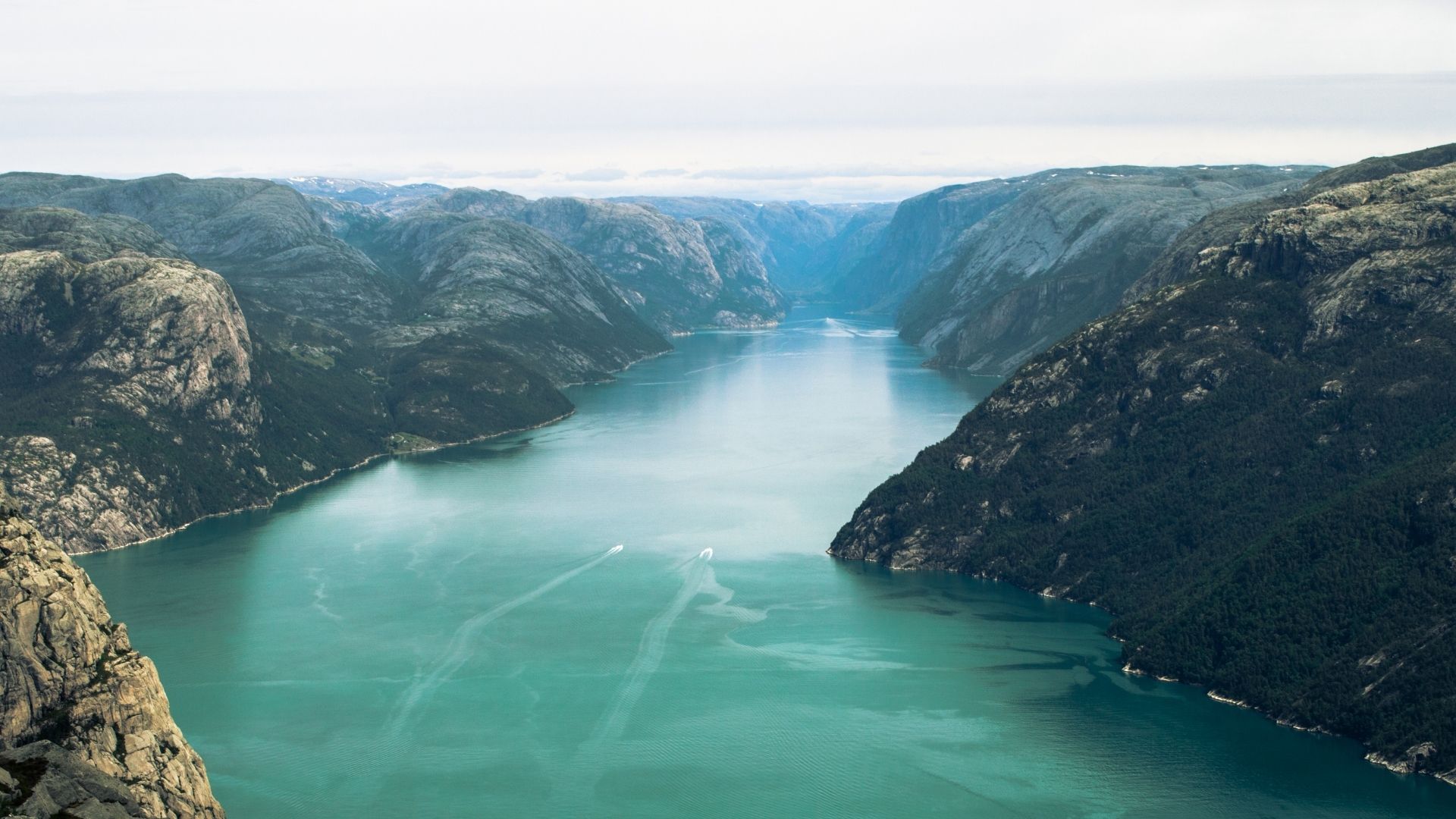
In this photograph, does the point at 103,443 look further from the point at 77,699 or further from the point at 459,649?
the point at 77,699

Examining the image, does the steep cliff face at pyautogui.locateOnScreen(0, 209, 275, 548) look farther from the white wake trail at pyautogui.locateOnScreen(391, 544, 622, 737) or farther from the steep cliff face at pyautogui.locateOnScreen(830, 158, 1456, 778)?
the steep cliff face at pyautogui.locateOnScreen(830, 158, 1456, 778)

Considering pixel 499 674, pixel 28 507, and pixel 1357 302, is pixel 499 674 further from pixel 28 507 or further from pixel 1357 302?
pixel 1357 302

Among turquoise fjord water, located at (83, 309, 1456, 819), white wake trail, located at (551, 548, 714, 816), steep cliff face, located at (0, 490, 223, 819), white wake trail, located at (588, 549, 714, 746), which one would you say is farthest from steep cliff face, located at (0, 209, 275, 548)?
steep cliff face, located at (0, 490, 223, 819)

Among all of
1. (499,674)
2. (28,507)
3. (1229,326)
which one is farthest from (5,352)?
(1229,326)

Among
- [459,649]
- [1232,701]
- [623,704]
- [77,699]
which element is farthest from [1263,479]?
[77,699]

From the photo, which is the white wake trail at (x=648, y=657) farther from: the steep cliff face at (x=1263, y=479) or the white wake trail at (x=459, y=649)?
the steep cliff face at (x=1263, y=479)
